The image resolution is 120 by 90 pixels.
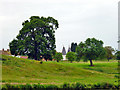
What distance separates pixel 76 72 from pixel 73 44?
12793 cm

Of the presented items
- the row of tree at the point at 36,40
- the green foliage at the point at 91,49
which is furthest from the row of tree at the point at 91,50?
the row of tree at the point at 36,40

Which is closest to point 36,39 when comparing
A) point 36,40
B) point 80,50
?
point 36,40

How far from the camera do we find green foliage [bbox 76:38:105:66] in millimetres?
70688

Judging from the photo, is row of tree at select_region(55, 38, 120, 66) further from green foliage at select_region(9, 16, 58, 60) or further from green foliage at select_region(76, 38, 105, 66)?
green foliage at select_region(9, 16, 58, 60)

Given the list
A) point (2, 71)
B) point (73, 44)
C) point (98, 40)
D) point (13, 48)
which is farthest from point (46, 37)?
point (73, 44)

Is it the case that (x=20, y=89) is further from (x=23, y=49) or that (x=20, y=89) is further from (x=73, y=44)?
(x=73, y=44)

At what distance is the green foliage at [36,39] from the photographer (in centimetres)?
5643

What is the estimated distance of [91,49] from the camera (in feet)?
233

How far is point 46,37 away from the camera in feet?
198

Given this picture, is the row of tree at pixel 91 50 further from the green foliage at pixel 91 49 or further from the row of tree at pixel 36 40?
the row of tree at pixel 36 40

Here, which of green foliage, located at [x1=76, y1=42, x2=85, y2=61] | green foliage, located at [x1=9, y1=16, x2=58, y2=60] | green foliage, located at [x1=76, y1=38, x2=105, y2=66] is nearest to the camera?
green foliage, located at [x1=9, y1=16, x2=58, y2=60]

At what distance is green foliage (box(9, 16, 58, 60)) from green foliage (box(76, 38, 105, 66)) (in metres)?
16.9

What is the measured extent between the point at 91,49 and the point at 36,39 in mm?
26179

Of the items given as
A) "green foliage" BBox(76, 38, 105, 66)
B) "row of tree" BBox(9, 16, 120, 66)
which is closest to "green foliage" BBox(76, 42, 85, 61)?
"green foliage" BBox(76, 38, 105, 66)
